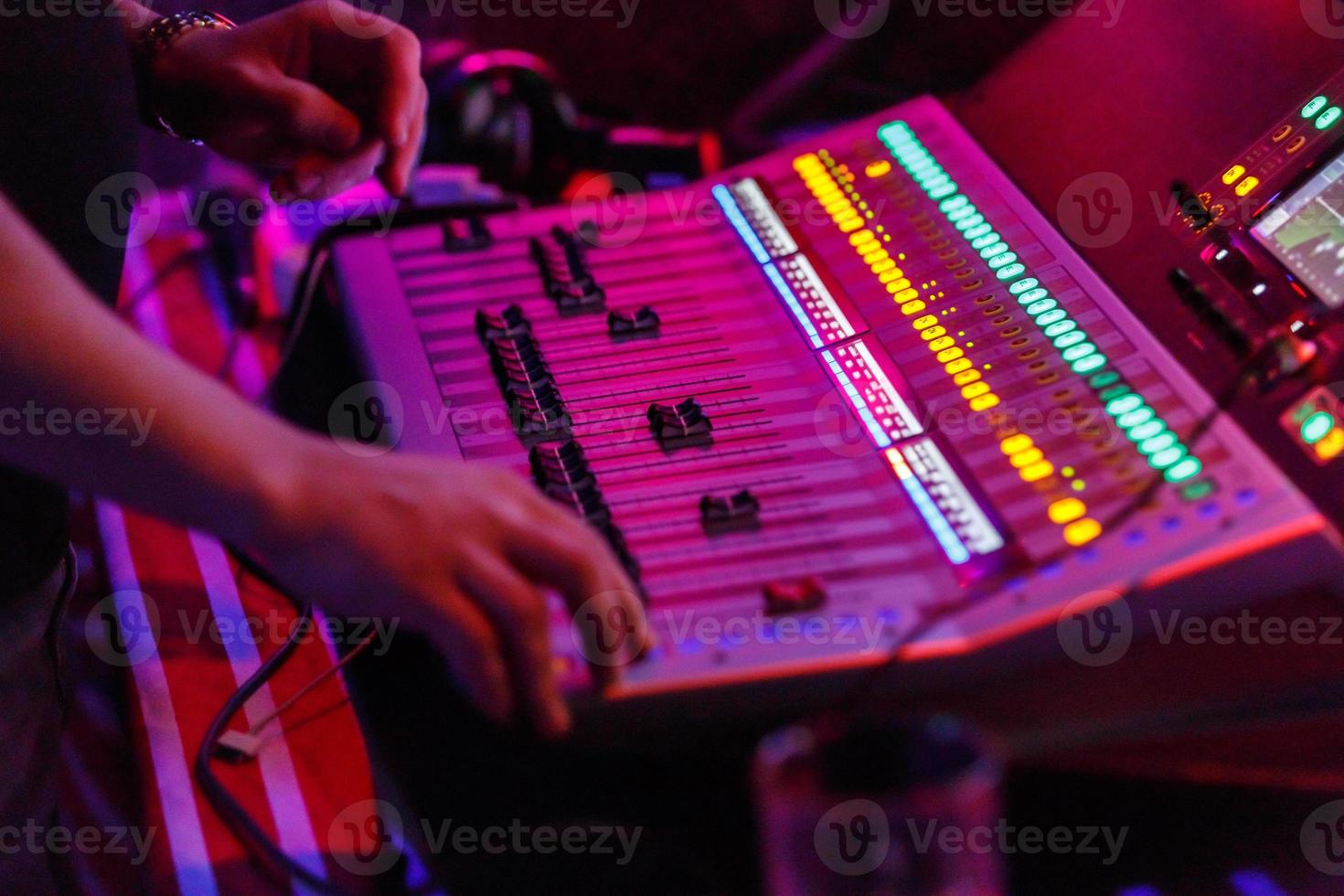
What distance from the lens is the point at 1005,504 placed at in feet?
2.65

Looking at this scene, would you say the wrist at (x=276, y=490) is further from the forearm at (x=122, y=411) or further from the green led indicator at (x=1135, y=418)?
the green led indicator at (x=1135, y=418)

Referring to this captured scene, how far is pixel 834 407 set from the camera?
3.10ft

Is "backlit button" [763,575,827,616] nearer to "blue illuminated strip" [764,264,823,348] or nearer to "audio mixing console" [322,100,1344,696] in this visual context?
"audio mixing console" [322,100,1344,696]

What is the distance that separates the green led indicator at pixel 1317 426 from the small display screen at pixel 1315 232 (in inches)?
3.9

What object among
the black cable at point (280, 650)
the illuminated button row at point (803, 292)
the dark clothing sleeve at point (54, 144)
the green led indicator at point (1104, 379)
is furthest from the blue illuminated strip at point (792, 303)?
the dark clothing sleeve at point (54, 144)

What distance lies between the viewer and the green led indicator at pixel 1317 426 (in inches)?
30.7

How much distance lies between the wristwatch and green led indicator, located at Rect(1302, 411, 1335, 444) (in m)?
0.97

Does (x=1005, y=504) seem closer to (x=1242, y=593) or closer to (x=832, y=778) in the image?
(x=1242, y=593)

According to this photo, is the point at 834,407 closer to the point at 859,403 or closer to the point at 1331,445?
the point at 859,403

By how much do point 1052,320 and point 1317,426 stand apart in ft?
0.71

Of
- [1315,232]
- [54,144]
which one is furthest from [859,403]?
[54,144]

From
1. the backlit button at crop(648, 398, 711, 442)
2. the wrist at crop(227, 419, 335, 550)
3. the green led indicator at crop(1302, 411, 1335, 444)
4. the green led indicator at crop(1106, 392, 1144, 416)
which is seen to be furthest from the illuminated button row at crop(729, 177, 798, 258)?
the wrist at crop(227, 419, 335, 550)

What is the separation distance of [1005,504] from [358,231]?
683mm

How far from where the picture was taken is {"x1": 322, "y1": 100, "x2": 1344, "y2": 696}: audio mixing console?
73 cm
